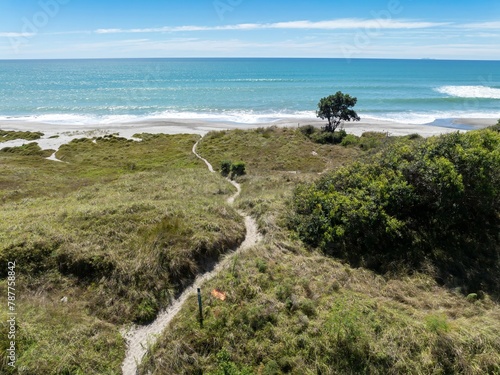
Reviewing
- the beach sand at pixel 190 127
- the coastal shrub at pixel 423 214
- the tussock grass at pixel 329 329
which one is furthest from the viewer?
the beach sand at pixel 190 127

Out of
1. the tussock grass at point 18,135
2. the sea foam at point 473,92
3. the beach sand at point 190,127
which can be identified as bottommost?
the tussock grass at point 18,135

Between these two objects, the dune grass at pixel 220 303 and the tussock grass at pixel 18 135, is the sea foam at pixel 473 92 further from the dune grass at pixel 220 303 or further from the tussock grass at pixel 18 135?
the tussock grass at pixel 18 135

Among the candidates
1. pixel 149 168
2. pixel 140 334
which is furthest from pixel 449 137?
pixel 149 168

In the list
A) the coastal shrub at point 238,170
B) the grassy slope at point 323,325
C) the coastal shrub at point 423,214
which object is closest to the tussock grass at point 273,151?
the coastal shrub at point 238,170

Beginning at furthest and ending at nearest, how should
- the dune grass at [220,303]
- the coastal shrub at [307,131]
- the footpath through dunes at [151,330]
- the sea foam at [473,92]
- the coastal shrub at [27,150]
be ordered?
the sea foam at [473,92], the coastal shrub at [307,131], the coastal shrub at [27,150], the footpath through dunes at [151,330], the dune grass at [220,303]

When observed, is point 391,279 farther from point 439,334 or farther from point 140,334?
point 140,334

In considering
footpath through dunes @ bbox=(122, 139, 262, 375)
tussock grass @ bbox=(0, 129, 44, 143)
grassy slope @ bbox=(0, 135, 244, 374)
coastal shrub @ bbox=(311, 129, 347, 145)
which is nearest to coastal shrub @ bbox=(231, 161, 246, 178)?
grassy slope @ bbox=(0, 135, 244, 374)
